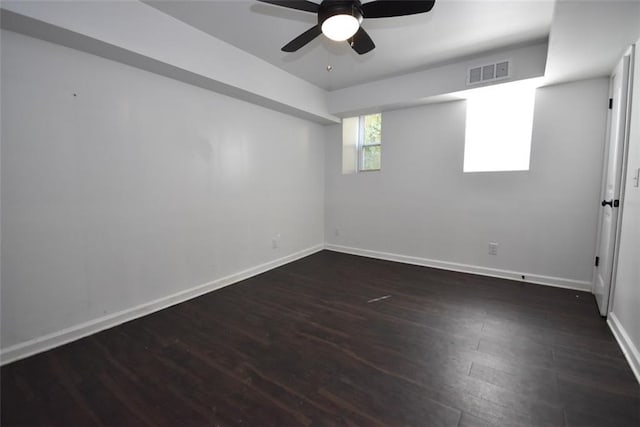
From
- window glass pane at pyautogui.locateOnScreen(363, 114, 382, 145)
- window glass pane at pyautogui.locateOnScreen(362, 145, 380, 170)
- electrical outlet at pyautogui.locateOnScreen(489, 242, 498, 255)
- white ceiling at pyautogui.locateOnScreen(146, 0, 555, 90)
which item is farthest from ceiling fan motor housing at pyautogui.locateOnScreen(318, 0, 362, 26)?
electrical outlet at pyautogui.locateOnScreen(489, 242, 498, 255)

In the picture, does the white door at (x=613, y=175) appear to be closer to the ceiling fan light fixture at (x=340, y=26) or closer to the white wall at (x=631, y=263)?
the white wall at (x=631, y=263)

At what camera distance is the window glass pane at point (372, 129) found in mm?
4426

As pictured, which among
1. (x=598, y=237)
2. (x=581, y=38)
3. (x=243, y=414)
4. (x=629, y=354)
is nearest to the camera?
(x=243, y=414)

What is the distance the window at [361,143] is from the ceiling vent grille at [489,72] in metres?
1.53

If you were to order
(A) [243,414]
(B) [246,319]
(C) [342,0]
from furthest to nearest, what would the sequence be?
(B) [246,319] → (C) [342,0] → (A) [243,414]

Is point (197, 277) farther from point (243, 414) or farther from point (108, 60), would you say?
point (108, 60)

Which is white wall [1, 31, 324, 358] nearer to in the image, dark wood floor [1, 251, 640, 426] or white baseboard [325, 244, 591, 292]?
dark wood floor [1, 251, 640, 426]

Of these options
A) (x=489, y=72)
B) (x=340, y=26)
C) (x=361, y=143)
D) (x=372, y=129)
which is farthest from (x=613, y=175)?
(x=361, y=143)

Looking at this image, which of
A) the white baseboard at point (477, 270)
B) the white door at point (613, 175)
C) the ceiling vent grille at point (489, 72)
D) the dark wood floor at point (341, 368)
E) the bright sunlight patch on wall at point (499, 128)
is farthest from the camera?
the bright sunlight patch on wall at point (499, 128)

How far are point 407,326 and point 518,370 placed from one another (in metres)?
0.78

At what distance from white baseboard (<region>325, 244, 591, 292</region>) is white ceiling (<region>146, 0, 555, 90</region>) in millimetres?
2614

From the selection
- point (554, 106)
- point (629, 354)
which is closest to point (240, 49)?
point (554, 106)

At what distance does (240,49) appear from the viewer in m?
2.93

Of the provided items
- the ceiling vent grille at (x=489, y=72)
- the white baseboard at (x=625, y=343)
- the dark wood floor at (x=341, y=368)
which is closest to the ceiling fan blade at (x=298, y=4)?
the ceiling vent grille at (x=489, y=72)
